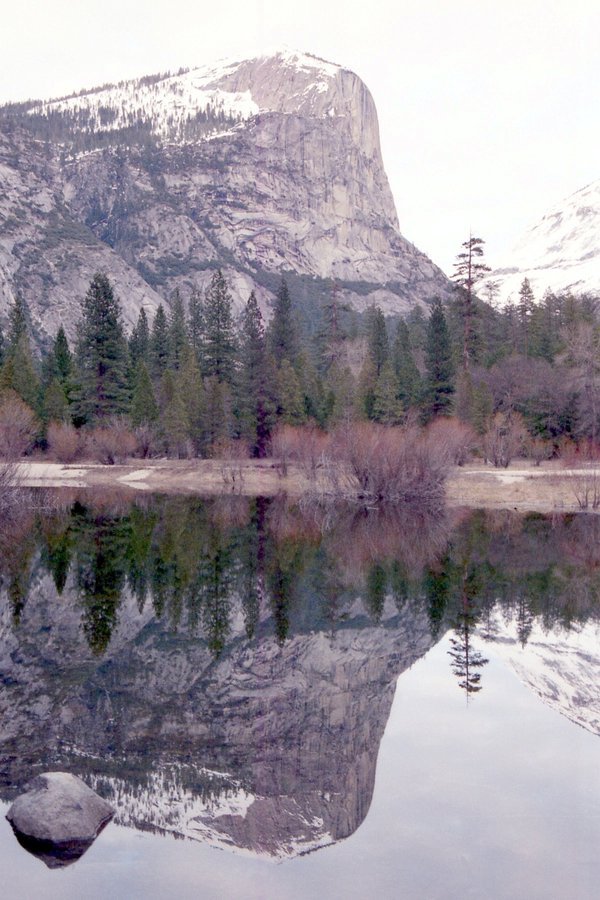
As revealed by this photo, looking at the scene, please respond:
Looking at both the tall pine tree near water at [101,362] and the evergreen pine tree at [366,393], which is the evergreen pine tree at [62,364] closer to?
the tall pine tree near water at [101,362]

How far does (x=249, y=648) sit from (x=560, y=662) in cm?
542

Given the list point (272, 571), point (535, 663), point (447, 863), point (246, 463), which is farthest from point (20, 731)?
point (246, 463)

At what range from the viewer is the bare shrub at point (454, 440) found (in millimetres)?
42938

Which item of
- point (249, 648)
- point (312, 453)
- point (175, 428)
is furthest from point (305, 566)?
point (175, 428)

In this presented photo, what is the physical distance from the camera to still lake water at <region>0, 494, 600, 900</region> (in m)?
8.91

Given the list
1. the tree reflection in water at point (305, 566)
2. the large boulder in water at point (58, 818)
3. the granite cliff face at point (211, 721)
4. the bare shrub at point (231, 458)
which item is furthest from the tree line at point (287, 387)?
the large boulder in water at point (58, 818)

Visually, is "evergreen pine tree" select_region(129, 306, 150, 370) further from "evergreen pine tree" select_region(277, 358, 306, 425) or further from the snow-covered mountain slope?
the snow-covered mountain slope

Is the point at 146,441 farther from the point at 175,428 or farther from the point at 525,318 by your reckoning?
the point at 525,318

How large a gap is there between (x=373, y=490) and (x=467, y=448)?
11.6 meters

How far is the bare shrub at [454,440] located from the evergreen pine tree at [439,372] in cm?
883

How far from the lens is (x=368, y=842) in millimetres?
9375

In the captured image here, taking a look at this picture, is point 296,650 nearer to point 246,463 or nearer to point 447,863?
point 447,863

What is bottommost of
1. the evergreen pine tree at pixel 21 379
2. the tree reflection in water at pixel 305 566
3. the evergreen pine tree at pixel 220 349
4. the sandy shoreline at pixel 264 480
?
the tree reflection in water at pixel 305 566

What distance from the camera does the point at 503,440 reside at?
5262cm
